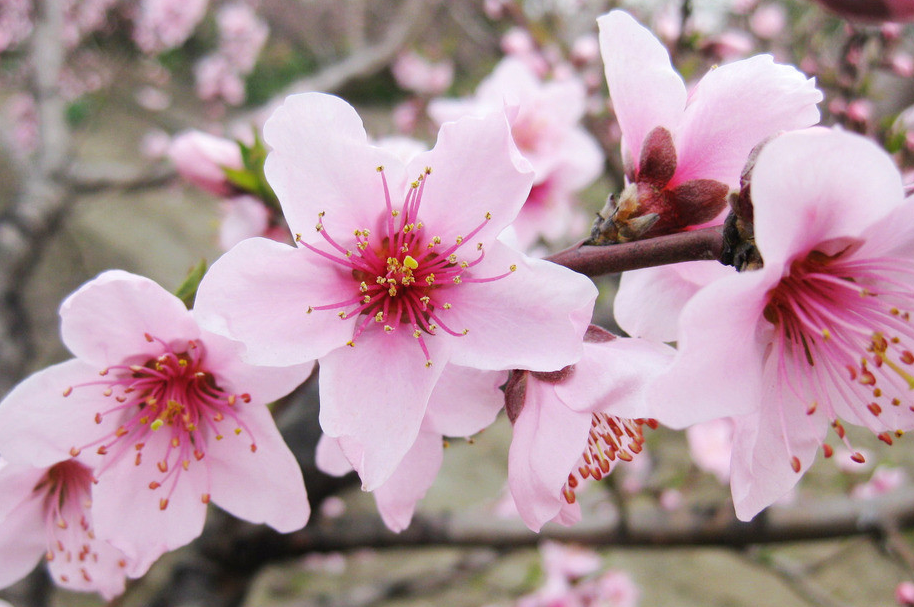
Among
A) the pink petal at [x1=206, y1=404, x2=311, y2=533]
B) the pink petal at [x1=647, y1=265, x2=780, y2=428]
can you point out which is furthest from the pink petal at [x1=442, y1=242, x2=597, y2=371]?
the pink petal at [x1=206, y1=404, x2=311, y2=533]

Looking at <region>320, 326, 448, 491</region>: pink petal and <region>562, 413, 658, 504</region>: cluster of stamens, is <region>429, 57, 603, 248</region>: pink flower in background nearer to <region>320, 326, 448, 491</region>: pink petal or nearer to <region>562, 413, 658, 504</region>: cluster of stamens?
<region>562, 413, 658, 504</region>: cluster of stamens

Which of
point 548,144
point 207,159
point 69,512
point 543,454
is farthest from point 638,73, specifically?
point 548,144

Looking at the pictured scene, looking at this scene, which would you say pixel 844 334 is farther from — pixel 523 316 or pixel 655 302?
pixel 523 316

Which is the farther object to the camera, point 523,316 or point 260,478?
point 260,478

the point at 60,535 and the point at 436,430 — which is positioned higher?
the point at 436,430

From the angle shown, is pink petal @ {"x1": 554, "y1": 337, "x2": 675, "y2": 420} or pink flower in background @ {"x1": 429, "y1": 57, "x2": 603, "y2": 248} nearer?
pink petal @ {"x1": 554, "y1": 337, "x2": 675, "y2": 420}

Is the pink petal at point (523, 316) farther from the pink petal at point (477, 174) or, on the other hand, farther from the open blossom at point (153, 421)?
the open blossom at point (153, 421)
